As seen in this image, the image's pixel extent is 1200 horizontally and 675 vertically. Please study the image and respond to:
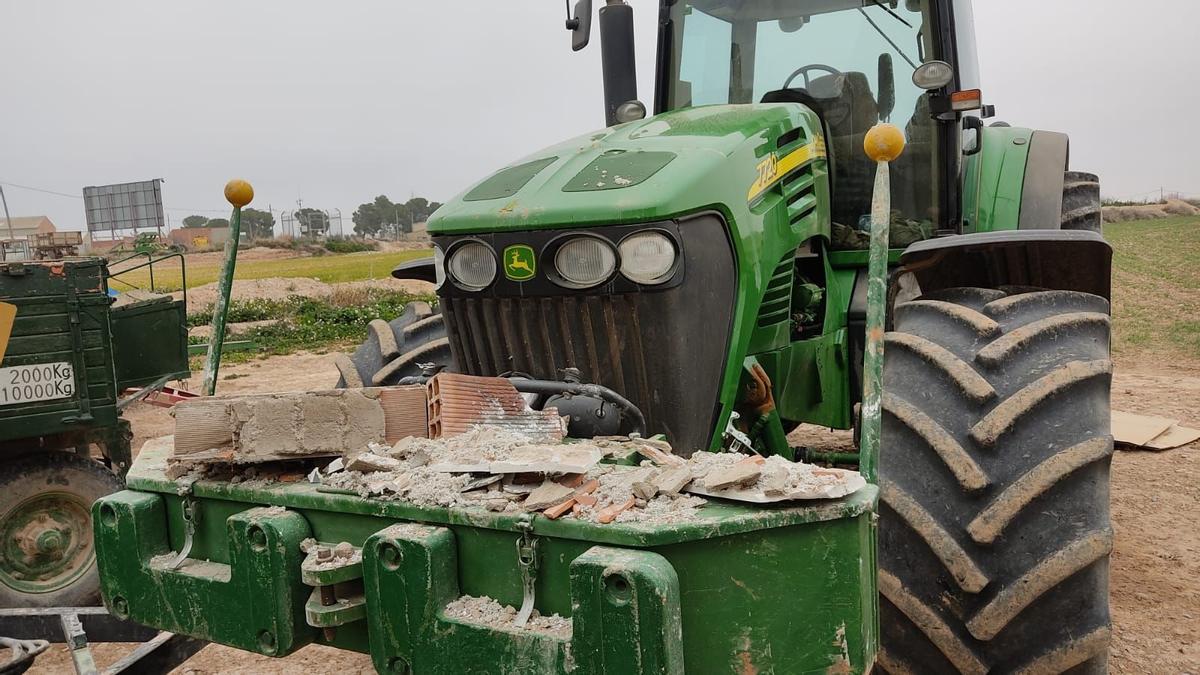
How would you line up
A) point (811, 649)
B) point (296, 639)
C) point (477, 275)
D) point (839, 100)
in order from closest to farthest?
point (811, 649) → point (296, 639) → point (477, 275) → point (839, 100)

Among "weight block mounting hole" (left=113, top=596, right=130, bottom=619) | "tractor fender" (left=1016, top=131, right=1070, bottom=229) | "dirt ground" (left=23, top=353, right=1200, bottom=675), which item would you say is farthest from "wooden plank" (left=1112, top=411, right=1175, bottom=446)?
"weight block mounting hole" (left=113, top=596, right=130, bottom=619)

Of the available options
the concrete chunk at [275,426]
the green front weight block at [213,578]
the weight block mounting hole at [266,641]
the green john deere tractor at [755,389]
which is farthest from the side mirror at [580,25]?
the weight block mounting hole at [266,641]

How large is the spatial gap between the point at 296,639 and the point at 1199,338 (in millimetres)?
15437

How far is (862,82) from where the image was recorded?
4.44m

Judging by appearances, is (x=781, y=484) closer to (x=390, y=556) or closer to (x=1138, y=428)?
(x=390, y=556)

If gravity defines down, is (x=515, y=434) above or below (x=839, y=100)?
below

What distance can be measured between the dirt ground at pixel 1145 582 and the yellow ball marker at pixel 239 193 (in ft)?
6.08

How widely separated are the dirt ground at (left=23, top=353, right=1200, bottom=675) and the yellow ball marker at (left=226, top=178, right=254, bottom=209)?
185 cm

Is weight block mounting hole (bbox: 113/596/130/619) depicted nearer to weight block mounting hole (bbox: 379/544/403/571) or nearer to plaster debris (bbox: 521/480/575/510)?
weight block mounting hole (bbox: 379/544/403/571)

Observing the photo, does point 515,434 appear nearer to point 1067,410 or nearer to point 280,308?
point 1067,410

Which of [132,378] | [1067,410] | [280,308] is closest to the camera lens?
[1067,410]

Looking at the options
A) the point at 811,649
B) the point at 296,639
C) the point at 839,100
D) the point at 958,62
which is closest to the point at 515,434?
the point at 296,639

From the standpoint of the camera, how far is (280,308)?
21578 mm

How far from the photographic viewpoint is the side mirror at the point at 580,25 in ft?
14.7
